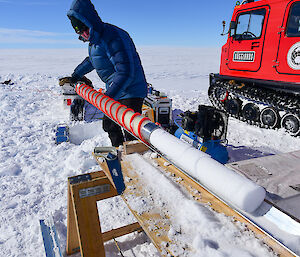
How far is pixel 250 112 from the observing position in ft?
21.5

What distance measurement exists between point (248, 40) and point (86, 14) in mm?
5049

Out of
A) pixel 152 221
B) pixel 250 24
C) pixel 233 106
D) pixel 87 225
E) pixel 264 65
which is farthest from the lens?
pixel 233 106

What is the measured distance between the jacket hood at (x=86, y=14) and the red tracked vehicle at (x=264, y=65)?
4.43m

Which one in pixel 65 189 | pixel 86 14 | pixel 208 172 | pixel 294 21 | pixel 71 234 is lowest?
pixel 65 189

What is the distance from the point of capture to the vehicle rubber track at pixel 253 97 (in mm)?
5371

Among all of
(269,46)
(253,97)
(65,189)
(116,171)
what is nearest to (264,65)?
(269,46)

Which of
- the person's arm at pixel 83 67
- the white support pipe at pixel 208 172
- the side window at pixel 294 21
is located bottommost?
the white support pipe at pixel 208 172

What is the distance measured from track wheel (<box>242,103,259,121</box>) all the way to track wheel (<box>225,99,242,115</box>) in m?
0.20

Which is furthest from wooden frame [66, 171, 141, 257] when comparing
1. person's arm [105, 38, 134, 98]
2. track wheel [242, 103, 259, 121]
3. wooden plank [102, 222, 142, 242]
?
track wheel [242, 103, 259, 121]

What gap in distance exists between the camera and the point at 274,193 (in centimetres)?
158

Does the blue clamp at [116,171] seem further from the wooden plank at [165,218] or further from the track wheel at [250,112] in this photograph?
the track wheel at [250,112]

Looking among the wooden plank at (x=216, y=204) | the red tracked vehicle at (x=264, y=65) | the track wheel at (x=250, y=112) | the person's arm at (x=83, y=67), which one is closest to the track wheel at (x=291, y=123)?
the red tracked vehicle at (x=264, y=65)

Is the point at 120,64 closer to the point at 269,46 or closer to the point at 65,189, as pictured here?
the point at 65,189

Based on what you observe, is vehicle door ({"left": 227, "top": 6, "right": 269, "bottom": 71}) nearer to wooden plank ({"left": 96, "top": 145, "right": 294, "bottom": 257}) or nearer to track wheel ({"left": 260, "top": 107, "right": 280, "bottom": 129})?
track wheel ({"left": 260, "top": 107, "right": 280, "bottom": 129})
